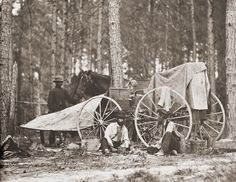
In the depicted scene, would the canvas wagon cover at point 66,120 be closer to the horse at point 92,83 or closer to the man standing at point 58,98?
the man standing at point 58,98

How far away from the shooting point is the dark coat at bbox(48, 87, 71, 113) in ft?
48.6

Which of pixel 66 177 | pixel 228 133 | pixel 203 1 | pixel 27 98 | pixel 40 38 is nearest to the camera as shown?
pixel 66 177

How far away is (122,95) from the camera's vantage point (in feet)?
41.1

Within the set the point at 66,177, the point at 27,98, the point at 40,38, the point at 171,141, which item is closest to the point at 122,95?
the point at 171,141

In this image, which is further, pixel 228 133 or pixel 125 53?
pixel 125 53

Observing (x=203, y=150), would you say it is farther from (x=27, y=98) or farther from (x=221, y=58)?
(x=27, y=98)

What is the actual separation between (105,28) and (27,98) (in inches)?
270

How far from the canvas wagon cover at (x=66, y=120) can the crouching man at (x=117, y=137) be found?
1.29 m

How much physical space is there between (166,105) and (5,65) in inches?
164

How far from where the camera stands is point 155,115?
495 inches

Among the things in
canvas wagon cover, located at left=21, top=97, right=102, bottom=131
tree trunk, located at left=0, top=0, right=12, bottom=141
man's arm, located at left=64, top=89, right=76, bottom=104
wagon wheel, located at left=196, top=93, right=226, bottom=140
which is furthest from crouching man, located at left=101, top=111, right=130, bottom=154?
man's arm, located at left=64, top=89, right=76, bottom=104

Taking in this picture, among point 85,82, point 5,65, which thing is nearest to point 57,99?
point 85,82

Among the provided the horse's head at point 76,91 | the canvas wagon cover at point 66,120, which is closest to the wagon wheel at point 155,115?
the canvas wagon cover at point 66,120

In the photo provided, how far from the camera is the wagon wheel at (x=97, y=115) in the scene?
41.1ft
